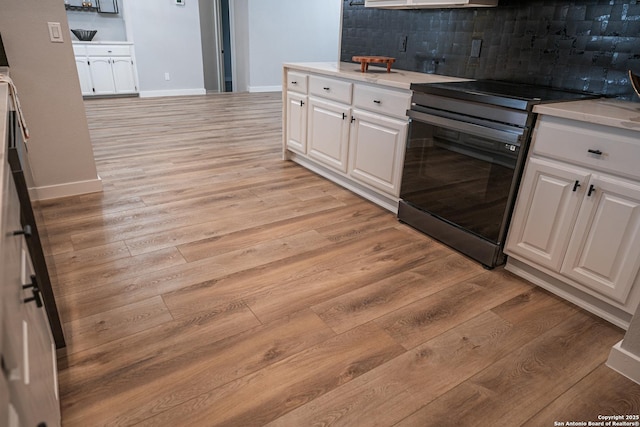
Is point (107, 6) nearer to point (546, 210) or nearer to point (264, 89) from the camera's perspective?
point (264, 89)

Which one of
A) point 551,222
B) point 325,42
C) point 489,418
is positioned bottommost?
point 489,418

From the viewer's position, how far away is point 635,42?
2.05 metres

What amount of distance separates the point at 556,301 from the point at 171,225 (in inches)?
87.5

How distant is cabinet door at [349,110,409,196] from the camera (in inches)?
107

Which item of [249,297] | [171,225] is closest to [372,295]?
[249,297]

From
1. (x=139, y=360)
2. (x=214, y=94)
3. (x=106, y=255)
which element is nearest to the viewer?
(x=139, y=360)

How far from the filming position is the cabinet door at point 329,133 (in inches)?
125

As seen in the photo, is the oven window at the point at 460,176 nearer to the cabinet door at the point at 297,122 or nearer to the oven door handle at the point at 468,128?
the oven door handle at the point at 468,128

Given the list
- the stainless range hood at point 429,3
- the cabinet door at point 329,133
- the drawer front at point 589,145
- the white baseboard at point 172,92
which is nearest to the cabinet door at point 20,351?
the drawer front at point 589,145

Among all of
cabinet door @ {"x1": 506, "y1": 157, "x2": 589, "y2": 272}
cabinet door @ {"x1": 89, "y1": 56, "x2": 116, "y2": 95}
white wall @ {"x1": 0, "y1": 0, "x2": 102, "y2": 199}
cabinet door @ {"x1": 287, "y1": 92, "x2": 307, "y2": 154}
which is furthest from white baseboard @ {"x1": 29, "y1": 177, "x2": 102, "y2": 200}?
cabinet door @ {"x1": 89, "y1": 56, "x2": 116, "y2": 95}

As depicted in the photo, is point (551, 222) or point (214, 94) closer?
point (551, 222)

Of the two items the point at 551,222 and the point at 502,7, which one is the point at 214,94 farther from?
the point at 551,222

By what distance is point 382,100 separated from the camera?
2.76 m

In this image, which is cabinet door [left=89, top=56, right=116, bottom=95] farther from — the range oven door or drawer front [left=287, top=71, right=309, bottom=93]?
the range oven door
